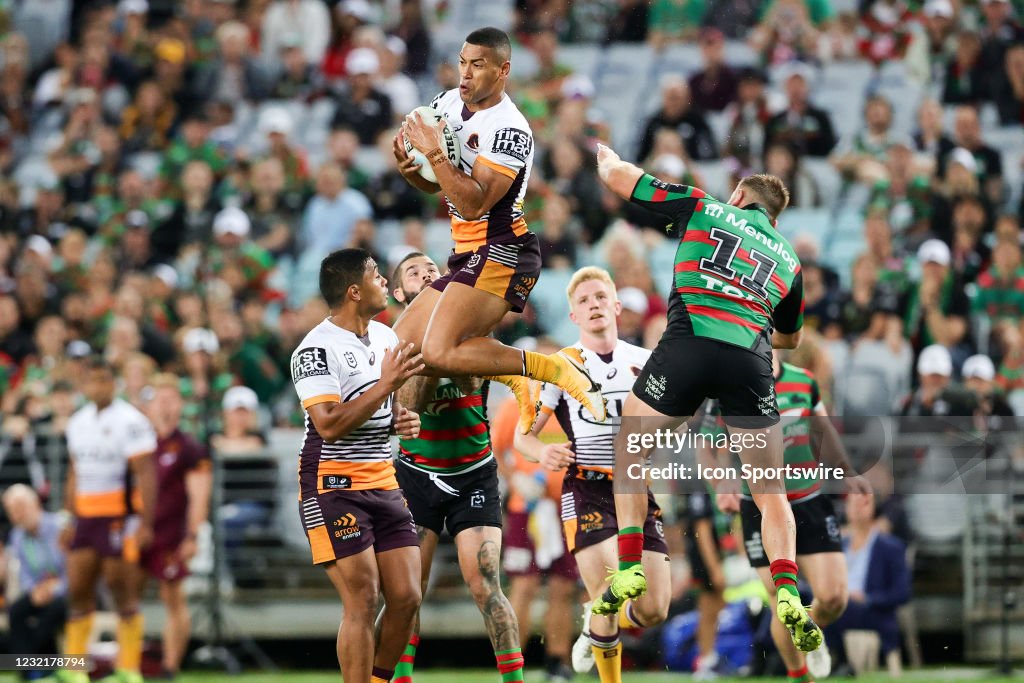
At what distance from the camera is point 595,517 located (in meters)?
10.4

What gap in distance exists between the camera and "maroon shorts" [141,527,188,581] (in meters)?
14.5

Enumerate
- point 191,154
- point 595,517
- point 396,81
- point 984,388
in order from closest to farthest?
1. point 595,517
2. point 984,388
3. point 396,81
4. point 191,154

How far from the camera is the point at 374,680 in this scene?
9305mm

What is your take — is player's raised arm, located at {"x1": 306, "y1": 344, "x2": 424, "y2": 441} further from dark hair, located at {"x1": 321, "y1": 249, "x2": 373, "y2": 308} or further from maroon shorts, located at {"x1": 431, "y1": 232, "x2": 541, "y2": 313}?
maroon shorts, located at {"x1": 431, "y1": 232, "x2": 541, "y2": 313}

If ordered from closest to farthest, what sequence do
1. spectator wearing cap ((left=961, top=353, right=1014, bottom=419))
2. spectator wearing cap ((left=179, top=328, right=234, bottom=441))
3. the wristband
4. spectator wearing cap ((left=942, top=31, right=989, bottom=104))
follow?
1. the wristband
2. spectator wearing cap ((left=961, top=353, right=1014, bottom=419))
3. spectator wearing cap ((left=179, top=328, right=234, bottom=441))
4. spectator wearing cap ((left=942, top=31, right=989, bottom=104))

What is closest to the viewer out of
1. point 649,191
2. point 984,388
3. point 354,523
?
point 354,523

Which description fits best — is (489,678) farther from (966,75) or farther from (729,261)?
(966,75)

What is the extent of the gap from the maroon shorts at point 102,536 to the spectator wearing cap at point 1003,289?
8385 mm

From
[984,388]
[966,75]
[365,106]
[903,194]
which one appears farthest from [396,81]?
[984,388]

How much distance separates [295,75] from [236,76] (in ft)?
2.93

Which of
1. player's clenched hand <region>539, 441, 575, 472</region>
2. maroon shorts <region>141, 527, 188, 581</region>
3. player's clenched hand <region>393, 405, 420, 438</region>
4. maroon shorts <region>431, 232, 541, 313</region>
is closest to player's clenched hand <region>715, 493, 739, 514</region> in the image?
player's clenched hand <region>539, 441, 575, 472</region>

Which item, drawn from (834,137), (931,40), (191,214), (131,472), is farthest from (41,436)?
(931,40)

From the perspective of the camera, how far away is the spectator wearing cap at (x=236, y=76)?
20.6 metres

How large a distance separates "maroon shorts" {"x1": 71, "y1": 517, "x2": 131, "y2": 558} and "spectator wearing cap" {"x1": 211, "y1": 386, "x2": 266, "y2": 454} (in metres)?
1.49
